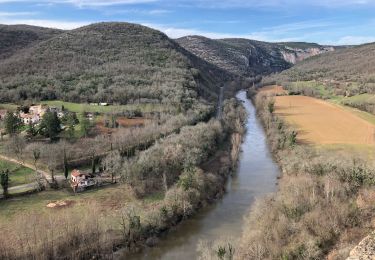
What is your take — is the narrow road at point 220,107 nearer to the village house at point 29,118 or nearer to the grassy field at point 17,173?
the village house at point 29,118

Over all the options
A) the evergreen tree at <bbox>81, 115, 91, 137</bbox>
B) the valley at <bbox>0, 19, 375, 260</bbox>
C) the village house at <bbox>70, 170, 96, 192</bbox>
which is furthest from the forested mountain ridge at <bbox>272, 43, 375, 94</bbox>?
the village house at <bbox>70, 170, 96, 192</bbox>

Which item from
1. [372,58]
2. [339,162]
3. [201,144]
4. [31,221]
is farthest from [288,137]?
[372,58]

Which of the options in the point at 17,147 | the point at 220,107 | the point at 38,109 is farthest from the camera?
the point at 220,107

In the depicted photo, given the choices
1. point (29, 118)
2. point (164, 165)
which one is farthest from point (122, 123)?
point (164, 165)

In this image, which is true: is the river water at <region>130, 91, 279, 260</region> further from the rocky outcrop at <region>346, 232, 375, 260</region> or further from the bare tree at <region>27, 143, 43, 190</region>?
the rocky outcrop at <region>346, 232, 375, 260</region>

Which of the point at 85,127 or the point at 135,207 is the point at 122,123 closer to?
the point at 85,127

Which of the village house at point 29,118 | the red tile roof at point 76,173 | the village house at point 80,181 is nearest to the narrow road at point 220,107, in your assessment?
the village house at point 29,118
